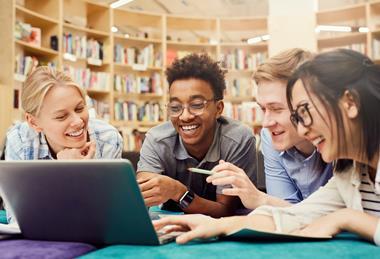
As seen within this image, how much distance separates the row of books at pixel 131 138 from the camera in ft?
19.0

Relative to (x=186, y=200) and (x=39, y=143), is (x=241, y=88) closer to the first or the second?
(x=39, y=143)

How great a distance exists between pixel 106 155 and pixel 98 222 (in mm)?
914

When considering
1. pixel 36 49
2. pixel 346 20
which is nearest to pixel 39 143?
pixel 36 49

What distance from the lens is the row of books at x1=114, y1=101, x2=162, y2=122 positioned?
5988mm

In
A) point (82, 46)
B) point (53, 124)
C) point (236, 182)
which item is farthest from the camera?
point (82, 46)

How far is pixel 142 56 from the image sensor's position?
20.1 ft

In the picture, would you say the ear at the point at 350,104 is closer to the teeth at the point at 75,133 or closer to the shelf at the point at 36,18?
Result: the teeth at the point at 75,133

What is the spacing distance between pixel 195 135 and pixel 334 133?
2.94 ft

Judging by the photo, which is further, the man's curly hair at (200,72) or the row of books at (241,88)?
the row of books at (241,88)

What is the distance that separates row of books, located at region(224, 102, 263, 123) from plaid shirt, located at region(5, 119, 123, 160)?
4.24m

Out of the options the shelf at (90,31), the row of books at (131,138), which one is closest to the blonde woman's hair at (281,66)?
the shelf at (90,31)

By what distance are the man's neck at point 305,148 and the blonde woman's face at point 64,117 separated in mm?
788

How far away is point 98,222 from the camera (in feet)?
2.92

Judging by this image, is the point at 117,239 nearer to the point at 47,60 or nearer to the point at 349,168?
the point at 349,168
